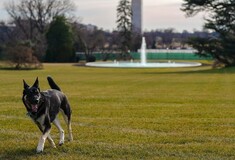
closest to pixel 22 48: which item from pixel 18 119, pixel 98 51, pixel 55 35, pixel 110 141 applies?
pixel 55 35

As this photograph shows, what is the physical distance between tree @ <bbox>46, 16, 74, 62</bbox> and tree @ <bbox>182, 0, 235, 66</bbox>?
28.5 meters

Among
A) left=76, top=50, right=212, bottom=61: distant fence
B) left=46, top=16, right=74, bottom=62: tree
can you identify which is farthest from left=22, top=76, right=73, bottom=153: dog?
left=76, top=50, right=212, bottom=61: distant fence

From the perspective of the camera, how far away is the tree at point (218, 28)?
5531cm

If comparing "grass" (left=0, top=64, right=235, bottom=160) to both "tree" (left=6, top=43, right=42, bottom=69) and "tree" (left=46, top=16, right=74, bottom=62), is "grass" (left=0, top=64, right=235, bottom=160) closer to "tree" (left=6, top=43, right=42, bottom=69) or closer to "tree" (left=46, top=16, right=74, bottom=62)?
"tree" (left=6, top=43, right=42, bottom=69)

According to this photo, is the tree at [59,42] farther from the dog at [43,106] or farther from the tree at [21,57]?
the dog at [43,106]

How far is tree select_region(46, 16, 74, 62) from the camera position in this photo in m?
79.6

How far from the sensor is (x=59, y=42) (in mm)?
79625

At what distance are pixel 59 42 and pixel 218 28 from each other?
102 ft

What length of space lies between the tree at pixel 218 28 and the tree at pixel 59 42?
2849 centimetres

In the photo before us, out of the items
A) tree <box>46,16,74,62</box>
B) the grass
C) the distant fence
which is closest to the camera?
the grass

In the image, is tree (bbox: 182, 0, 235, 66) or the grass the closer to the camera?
the grass

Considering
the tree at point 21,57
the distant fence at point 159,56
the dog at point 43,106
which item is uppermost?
the dog at point 43,106

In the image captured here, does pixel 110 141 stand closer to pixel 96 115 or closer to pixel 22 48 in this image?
pixel 96 115

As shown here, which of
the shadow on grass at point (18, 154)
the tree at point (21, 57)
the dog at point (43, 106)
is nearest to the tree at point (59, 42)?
the tree at point (21, 57)
